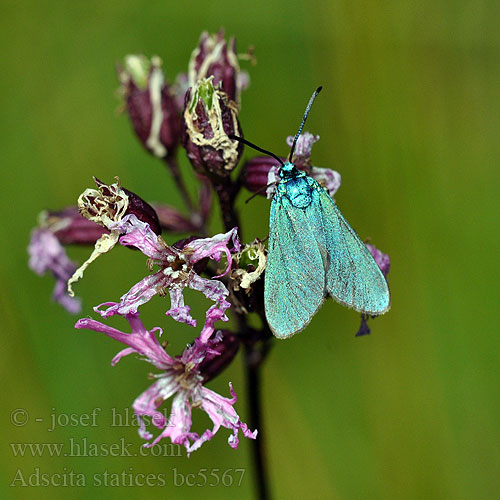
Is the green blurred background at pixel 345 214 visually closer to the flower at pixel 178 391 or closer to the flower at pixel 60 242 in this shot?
the flower at pixel 60 242

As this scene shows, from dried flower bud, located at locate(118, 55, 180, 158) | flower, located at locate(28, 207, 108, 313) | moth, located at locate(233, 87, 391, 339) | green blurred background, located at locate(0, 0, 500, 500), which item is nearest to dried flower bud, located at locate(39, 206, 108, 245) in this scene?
flower, located at locate(28, 207, 108, 313)

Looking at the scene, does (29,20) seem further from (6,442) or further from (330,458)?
(330,458)

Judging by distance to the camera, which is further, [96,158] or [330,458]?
[96,158]

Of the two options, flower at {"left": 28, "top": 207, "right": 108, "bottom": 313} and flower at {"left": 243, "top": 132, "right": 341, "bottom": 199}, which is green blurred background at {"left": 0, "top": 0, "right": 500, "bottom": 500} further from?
flower at {"left": 243, "top": 132, "right": 341, "bottom": 199}

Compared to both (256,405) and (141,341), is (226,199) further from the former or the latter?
(256,405)

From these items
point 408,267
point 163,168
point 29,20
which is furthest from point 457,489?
point 29,20

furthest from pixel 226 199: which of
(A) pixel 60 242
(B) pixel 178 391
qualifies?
(A) pixel 60 242

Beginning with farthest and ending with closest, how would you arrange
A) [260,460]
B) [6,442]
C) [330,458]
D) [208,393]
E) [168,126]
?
[330,458], [6,442], [168,126], [260,460], [208,393]

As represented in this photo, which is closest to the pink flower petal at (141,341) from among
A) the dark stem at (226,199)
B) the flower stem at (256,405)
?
the flower stem at (256,405)
